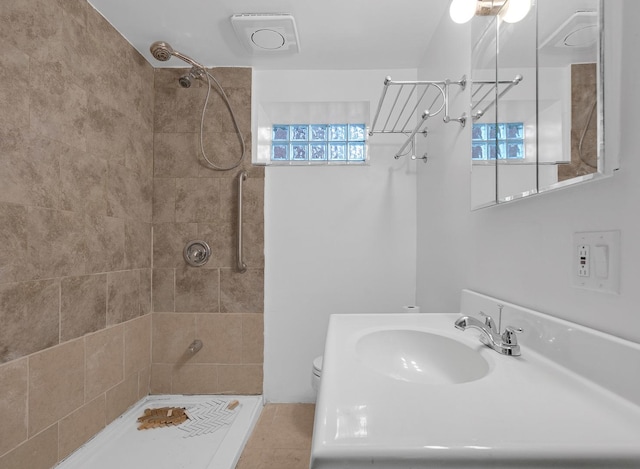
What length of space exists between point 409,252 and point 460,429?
1.81 meters

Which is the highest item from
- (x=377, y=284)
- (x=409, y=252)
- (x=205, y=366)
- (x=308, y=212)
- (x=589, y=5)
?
(x=589, y=5)

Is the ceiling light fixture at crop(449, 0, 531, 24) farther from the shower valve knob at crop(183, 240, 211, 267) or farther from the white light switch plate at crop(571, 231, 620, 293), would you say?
the shower valve knob at crop(183, 240, 211, 267)

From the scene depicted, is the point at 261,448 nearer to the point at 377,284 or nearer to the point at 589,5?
the point at 377,284

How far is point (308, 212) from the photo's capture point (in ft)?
7.43

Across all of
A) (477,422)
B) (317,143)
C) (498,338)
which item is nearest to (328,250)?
(317,143)

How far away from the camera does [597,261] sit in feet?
2.37

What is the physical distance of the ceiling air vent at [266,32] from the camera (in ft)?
5.63

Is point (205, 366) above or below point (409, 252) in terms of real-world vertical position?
below

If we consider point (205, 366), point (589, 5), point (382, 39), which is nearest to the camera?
point (589, 5)

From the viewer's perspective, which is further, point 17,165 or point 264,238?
point 264,238

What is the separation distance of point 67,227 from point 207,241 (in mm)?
822

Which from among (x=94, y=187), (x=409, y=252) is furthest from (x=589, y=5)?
(x=94, y=187)

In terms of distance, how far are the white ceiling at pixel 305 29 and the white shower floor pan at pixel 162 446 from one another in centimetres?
226

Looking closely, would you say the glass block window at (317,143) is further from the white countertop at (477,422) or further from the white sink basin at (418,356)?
the white countertop at (477,422)
